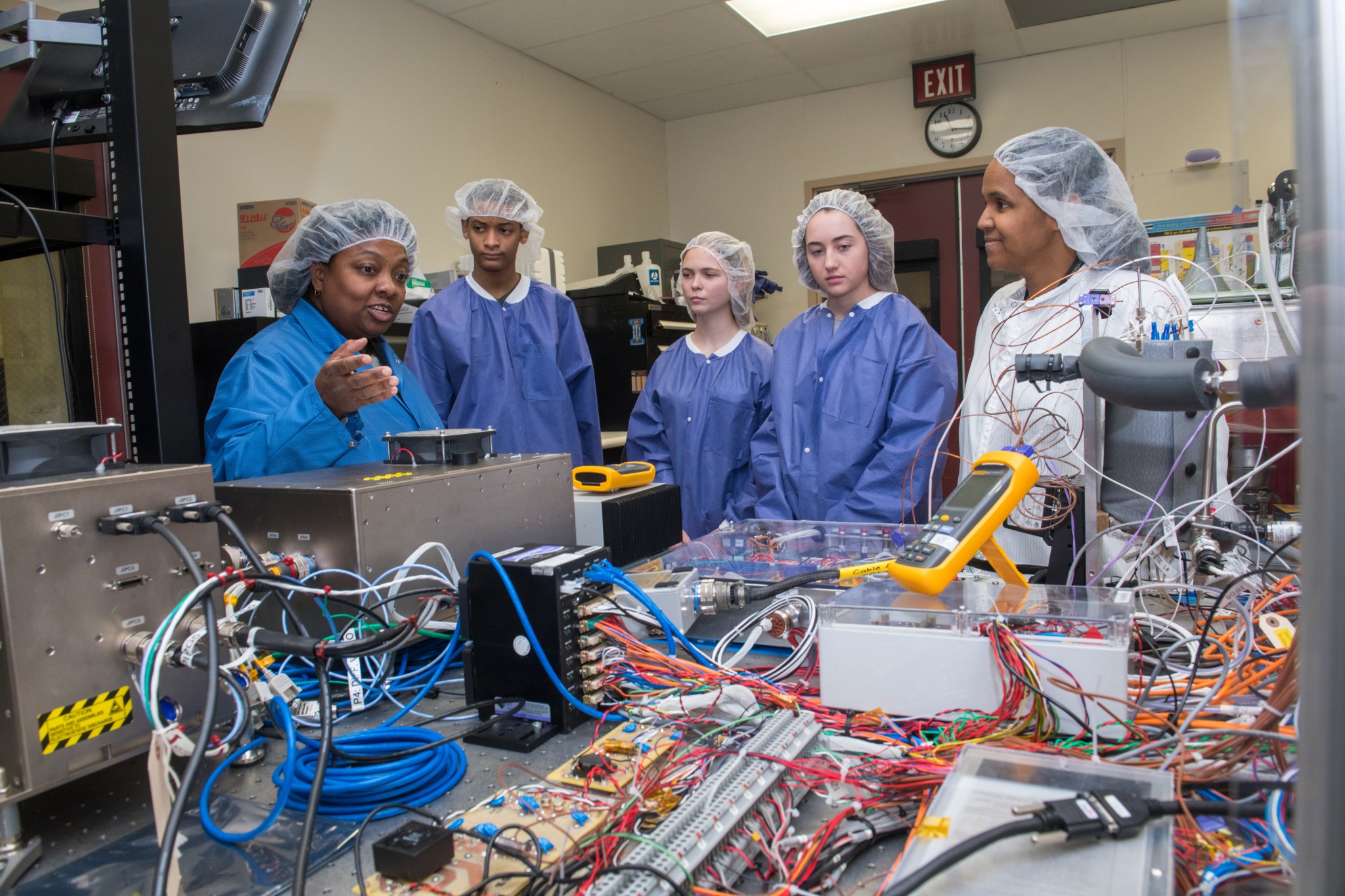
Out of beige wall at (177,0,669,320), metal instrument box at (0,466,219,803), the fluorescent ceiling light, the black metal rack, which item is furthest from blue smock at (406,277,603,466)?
the fluorescent ceiling light

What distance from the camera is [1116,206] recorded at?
5.99 ft

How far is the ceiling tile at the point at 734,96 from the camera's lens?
4848 mm

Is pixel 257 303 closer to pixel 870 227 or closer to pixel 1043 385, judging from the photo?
pixel 870 227

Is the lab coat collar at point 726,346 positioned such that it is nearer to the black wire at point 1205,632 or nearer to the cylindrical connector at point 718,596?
the cylindrical connector at point 718,596

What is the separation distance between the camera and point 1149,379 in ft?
1.79

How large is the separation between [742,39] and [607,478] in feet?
11.2

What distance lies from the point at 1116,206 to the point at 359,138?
2.73m

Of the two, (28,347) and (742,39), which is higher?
(742,39)

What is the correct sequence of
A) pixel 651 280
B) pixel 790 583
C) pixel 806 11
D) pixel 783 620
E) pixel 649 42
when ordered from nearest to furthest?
pixel 783 620 < pixel 790 583 < pixel 806 11 < pixel 651 280 < pixel 649 42

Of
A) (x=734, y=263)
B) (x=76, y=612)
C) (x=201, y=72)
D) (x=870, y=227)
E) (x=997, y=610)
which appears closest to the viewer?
(x=76, y=612)

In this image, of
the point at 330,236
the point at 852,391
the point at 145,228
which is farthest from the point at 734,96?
the point at 145,228

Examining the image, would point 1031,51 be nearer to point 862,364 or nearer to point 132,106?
point 862,364

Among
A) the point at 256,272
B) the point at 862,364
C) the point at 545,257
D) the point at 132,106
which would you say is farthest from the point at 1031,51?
the point at 132,106

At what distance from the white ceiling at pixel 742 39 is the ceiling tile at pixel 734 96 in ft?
0.04
